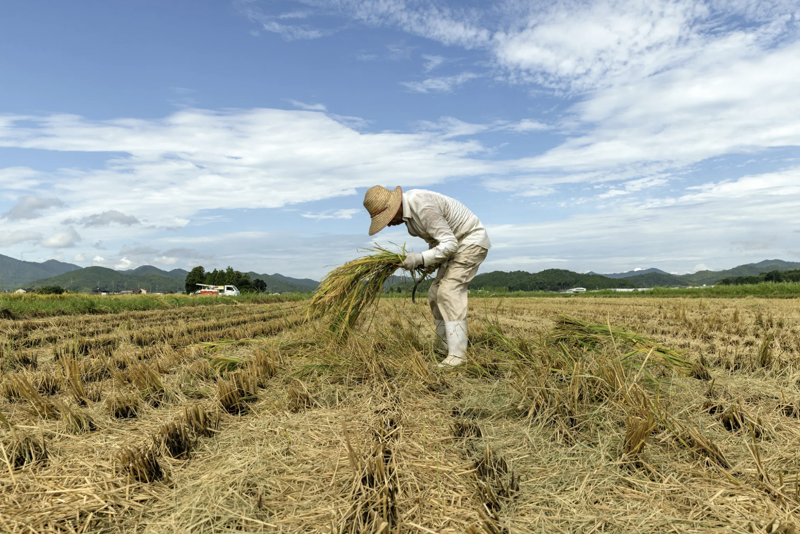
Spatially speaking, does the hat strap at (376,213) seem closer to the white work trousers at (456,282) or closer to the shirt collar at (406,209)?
the shirt collar at (406,209)

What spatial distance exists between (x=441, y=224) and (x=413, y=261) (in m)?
0.42

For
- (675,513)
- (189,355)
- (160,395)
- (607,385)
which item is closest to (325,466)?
(675,513)

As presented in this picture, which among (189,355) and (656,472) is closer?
(656,472)

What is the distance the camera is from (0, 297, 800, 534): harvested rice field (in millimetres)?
1659

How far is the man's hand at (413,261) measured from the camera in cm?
383

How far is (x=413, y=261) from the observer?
12.6 feet

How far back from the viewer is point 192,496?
5.79 feet

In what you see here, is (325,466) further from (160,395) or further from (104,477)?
(160,395)

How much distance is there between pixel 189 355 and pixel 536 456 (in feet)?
12.6

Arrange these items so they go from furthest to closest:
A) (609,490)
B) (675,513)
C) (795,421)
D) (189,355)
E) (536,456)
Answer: (189,355) < (795,421) < (536,456) < (609,490) < (675,513)

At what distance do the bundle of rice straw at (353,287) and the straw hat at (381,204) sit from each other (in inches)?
11.2

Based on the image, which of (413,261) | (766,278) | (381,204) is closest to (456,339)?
(413,261)

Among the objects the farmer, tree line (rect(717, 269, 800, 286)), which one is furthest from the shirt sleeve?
tree line (rect(717, 269, 800, 286))

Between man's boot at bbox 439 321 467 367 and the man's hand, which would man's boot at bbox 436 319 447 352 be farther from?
the man's hand
